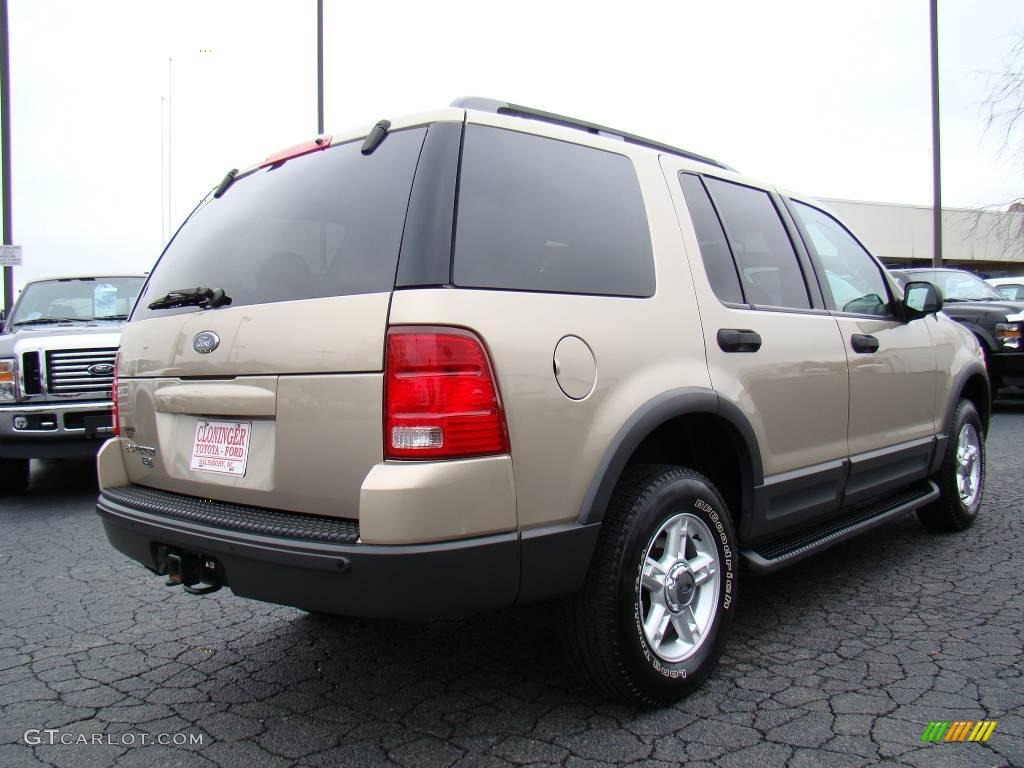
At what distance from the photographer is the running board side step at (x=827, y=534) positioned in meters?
3.15

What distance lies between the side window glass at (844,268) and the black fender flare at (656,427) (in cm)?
111

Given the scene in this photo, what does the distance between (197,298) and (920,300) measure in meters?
3.45

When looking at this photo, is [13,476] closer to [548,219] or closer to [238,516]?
[238,516]

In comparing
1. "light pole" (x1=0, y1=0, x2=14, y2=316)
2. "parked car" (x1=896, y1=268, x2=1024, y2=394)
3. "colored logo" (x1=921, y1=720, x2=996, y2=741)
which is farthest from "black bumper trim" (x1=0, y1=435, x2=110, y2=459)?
Result: "parked car" (x1=896, y1=268, x2=1024, y2=394)

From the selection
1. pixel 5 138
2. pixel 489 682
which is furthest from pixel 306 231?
pixel 5 138

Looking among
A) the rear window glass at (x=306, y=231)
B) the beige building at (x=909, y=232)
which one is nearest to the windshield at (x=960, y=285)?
the rear window glass at (x=306, y=231)

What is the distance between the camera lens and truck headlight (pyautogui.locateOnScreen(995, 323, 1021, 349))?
9.51 metres

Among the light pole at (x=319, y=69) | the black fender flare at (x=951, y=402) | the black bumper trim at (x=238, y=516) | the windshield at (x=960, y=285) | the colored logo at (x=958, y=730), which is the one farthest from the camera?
the light pole at (x=319, y=69)

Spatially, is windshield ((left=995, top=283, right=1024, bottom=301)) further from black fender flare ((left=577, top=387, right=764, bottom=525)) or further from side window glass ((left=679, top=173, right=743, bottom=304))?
black fender flare ((left=577, top=387, right=764, bottom=525))

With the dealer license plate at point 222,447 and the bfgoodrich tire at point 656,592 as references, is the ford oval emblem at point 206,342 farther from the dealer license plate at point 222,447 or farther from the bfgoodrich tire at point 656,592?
the bfgoodrich tire at point 656,592

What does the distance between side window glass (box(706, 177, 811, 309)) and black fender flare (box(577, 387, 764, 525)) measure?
0.57 metres

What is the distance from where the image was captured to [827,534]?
11.7ft

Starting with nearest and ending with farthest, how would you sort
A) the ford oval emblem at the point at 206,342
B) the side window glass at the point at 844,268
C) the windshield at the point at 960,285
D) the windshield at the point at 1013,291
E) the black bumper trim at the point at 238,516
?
the black bumper trim at the point at 238,516
the ford oval emblem at the point at 206,342
the side window glass at the point at 844,268
the windshield at the point at 960,285
the windshield at the point at 1013,291

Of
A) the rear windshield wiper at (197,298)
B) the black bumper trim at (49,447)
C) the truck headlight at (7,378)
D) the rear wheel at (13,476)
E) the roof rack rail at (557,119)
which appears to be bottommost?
the rear wheel at (13,476)
